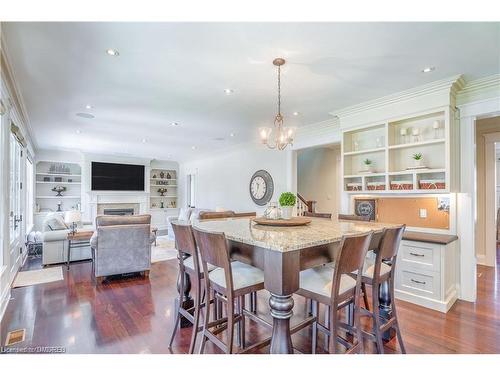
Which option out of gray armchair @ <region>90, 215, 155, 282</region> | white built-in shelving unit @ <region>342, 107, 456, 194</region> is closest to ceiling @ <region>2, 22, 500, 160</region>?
white built-in shelving unit @ <region>342, 107, 456, 194</region>

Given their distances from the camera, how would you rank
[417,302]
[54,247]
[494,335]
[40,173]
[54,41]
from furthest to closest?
1. [40,173]
2. [54,247]
3. [417,302]
4. [494,335]
5. [54,41]

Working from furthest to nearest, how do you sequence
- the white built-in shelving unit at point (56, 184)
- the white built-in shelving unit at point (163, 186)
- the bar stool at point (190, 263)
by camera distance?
the white built-in shelving unit at point (163, 186), the white built-in shelving unit at point (56, 184), the bar stool at point (190, 263)

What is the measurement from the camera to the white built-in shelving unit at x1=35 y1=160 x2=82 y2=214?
25.4ft

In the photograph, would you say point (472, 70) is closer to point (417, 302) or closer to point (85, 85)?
point (417, 302)

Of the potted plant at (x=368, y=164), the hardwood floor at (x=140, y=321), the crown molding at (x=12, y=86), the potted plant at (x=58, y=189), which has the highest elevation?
the crown molding at (x=12, y=86)

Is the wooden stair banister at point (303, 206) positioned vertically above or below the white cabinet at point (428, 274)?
above

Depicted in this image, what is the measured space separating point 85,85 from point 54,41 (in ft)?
3.22

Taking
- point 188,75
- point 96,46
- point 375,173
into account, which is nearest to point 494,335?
point 375,173

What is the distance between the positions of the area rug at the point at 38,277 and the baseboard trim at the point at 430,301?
4.76m

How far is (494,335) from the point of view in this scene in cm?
239

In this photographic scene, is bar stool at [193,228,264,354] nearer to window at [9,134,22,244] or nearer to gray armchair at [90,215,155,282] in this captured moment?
gray armchair at [90,215,155,282]

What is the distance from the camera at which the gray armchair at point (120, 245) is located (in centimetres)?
388

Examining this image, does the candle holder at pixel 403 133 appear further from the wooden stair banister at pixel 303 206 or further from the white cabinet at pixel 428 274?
the wooden stair banister at pixel 303 206

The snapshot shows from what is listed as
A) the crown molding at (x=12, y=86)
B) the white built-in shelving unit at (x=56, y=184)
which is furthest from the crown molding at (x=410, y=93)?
the white built-in shelving unit at (x=56, y=184)
